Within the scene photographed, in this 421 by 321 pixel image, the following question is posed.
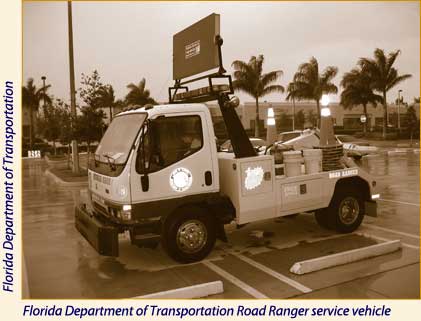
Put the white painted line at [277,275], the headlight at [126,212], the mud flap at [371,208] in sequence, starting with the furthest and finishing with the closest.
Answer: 1. the mud flap at [371,208]
2. the headlight at [126,212]
3. the white painted line at [277,275]

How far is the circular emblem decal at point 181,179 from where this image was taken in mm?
6039

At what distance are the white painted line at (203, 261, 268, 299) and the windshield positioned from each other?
Answer: 6.56 feet

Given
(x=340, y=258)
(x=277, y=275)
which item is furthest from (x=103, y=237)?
(x=340, y=258)

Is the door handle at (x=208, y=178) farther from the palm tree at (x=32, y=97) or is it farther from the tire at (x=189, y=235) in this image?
the palm tree at (x=32, y=97)

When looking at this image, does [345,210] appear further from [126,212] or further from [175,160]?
[126,212]

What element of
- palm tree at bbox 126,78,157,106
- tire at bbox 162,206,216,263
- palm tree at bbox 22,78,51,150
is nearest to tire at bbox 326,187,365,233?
tire at bbox 162,206,216,263

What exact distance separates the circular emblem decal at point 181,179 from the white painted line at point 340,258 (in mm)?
1870

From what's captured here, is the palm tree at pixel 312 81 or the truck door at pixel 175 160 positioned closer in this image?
the truck door at pixel 175 160

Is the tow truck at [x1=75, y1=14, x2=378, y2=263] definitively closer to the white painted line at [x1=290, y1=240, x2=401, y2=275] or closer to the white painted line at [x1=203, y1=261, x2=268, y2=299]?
the white painted line at [x1=203, y1=261, x2=268, y2=299]

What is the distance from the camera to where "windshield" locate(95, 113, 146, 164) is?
5.97 m

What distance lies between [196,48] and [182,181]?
2.25 metres

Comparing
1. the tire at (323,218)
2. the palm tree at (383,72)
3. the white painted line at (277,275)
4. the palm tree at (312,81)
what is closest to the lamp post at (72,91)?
the tire at (323,218)

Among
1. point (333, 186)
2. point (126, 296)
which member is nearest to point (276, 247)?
point (333, 186)

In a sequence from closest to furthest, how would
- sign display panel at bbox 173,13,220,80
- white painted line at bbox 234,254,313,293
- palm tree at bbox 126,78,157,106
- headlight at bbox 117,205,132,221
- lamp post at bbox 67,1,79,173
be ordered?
white painted line at bbox 234,254,313,293 < headlight at bbox 117,205,132,221 < sign display panel at bbox 173,13,220,80 < lamp post at bbox 67,1,79,173 < palm tree at bbox 126,78,157,106
